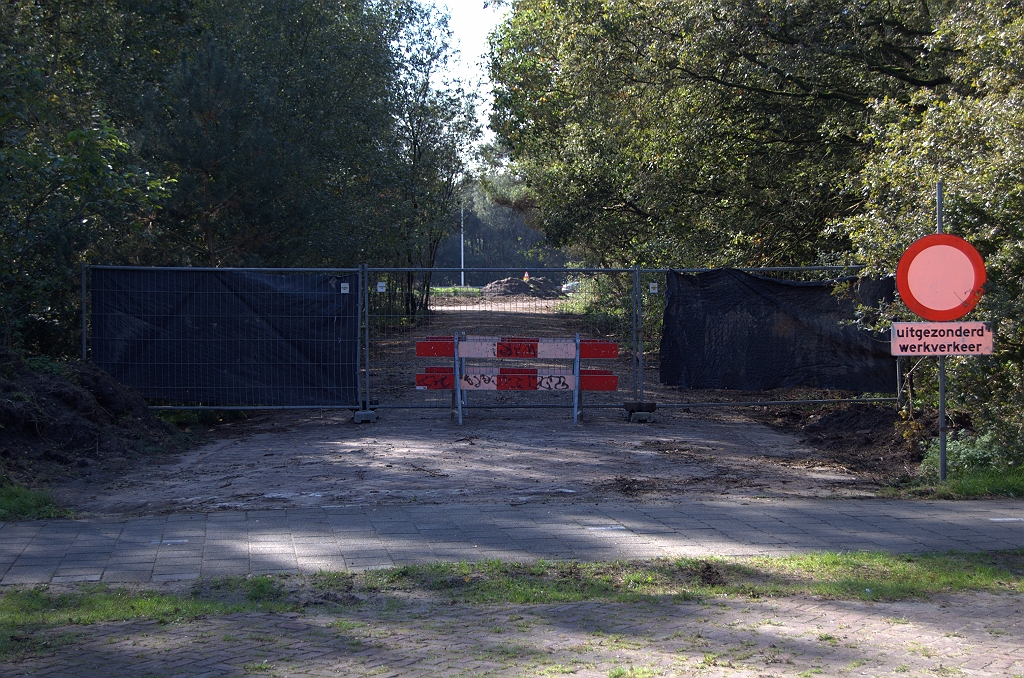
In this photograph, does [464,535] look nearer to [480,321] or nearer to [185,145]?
[480,321]

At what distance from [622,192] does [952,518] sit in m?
16.1

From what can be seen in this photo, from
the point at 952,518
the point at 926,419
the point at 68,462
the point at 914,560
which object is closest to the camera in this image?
the point at 914,560

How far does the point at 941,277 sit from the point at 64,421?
977 cm

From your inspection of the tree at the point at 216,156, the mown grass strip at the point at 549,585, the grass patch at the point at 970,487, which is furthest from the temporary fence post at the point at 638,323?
the tree at the point at 216,156

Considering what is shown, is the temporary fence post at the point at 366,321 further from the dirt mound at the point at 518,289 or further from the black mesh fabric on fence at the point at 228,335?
the dirt mound at the point at 518,289

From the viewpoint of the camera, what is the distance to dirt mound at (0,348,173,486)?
9.43m

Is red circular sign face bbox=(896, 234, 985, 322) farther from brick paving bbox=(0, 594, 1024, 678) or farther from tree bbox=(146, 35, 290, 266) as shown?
tree bbox=(146, 35, 290, 266)

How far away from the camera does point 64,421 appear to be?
10.2 meters

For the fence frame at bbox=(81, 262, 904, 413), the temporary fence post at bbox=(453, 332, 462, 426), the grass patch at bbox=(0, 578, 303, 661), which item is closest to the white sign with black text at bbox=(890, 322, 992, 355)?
the fence frame at bbox=(81, 262, 904, 413)

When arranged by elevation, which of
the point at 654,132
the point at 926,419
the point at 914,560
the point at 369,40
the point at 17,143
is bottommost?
the point at 914,560

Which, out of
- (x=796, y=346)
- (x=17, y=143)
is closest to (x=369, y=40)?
(x=17, y=143)

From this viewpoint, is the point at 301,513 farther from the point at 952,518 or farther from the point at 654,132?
the point at 654,132

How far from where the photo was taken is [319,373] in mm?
12805

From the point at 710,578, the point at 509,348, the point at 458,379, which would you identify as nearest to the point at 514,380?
the point at 509,348
